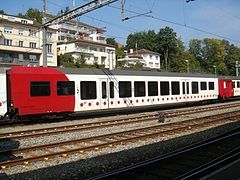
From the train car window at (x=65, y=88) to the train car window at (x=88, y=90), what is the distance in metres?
0.72

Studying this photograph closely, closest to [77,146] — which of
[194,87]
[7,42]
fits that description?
[194,87]

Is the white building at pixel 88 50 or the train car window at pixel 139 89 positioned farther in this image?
the white building at pixel 88 50

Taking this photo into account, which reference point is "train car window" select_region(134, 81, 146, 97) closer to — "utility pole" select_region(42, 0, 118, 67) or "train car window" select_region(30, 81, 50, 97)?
"utility pole" select_region(42, 0, 118, 67)

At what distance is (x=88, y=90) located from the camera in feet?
63.3

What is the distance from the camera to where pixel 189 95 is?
89.4ft

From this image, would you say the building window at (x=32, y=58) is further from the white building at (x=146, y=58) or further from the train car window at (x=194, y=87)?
the white building at (x=146, y=58)

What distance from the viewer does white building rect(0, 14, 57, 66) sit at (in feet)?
175

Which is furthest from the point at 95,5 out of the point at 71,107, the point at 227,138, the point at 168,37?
the point at 168,37

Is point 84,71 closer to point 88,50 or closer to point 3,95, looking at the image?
point 3,95

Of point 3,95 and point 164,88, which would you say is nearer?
point 3,95

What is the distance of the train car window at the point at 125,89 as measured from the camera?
69.7 ft

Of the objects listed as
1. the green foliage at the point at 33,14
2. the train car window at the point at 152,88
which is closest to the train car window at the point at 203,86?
the train car window at the point at 152,88

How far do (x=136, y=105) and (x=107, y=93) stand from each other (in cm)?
280

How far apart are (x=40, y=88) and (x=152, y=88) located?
9125 millimetres
